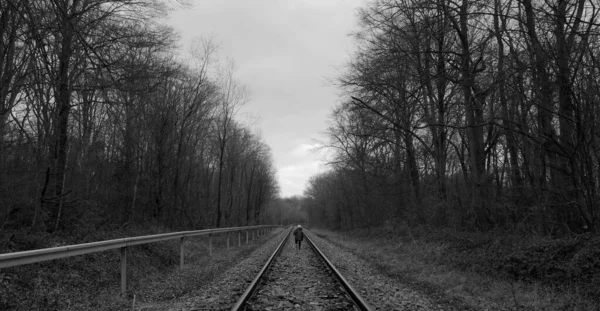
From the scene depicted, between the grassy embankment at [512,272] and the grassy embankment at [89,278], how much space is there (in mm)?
5782

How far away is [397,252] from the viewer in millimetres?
17328

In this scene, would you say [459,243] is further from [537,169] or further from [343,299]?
[343,299]

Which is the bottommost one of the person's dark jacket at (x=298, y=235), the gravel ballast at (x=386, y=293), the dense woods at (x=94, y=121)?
the gravel ballast at (x=386, y=293)

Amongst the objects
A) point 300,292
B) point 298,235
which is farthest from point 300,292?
point 298,235

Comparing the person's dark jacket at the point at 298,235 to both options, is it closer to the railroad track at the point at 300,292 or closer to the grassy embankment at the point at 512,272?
the grassy embankment at the point at 512,272

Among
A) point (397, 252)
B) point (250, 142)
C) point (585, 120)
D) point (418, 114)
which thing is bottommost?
point (397, 252)

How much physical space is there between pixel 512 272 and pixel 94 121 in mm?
19618

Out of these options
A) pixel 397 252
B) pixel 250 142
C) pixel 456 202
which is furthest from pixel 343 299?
pixel 250 142

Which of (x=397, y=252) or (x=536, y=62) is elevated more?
(x=536, y=62)

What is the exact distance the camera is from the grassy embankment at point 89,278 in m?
6.50

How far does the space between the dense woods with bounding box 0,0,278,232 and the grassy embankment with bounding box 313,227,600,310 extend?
8.29 meters

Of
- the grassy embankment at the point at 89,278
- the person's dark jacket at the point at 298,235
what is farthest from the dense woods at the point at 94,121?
the person's dark jacket at the point at 298,235

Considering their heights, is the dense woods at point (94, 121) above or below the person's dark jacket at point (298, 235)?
above

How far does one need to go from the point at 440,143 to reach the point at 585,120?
1182 centimetres
